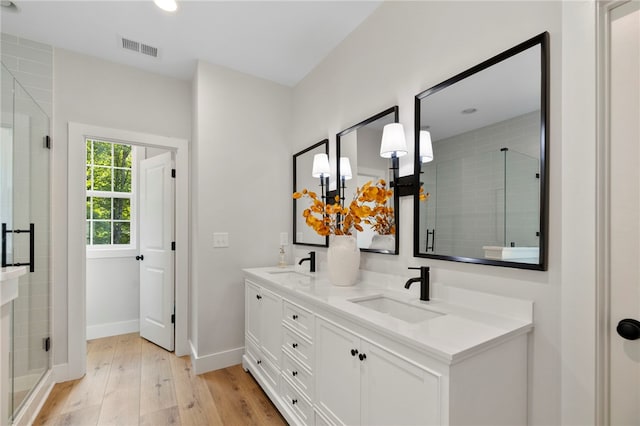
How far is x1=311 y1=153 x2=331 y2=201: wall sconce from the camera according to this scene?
8.30 ft

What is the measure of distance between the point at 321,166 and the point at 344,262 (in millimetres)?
904

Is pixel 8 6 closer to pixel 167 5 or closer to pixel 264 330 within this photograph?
pixel 167 5

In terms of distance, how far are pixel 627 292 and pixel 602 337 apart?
180 mm

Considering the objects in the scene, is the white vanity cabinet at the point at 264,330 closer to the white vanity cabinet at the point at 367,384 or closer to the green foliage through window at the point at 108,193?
the white vanity cabinet at the point at 367,384

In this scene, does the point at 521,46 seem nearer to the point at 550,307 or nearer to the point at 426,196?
the point at 426,196

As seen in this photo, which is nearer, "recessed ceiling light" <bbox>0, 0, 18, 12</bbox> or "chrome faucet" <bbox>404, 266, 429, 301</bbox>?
"chrome faucet" <bbox>404, 266, 429, 301</bbox>

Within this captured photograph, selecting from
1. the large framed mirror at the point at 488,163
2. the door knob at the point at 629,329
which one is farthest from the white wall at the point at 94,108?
the door knob at the point at 629,329

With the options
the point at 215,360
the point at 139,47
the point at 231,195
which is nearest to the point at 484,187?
the point at 231,195

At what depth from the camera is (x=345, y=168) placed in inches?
94.1

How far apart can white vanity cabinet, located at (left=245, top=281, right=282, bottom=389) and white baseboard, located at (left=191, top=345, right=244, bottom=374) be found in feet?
0.69

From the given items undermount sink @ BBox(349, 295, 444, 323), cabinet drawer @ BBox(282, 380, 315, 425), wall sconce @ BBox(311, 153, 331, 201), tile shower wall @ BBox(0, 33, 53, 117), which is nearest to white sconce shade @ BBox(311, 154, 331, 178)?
wall sconce @ BBox(311, 153, 331, 201)

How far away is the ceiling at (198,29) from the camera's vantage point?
210 centimetres

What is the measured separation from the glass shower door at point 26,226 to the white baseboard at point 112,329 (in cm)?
109

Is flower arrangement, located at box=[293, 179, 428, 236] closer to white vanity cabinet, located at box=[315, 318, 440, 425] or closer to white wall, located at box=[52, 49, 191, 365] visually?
white vanity cabinet, located at box=[315, 318, 440, 425]
